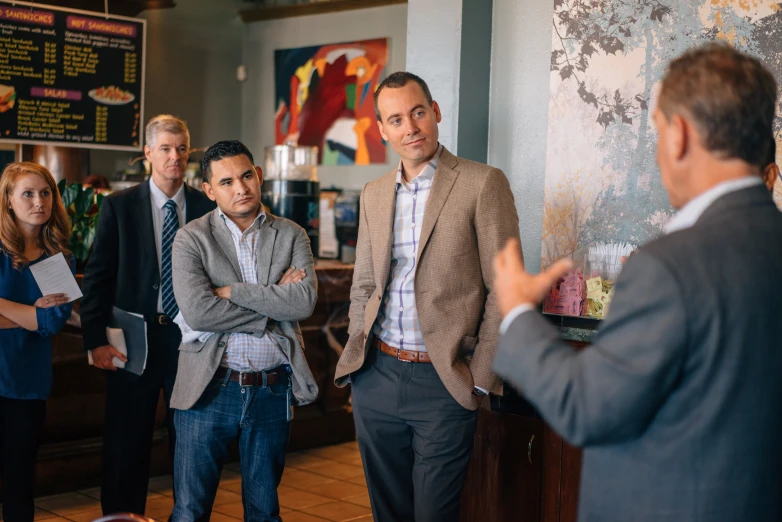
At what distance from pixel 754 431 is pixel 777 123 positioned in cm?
196

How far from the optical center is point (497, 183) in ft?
8.39

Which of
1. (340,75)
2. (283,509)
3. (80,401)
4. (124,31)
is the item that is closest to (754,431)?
(283,509)

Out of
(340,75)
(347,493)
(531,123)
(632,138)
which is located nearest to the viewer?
(632,138)

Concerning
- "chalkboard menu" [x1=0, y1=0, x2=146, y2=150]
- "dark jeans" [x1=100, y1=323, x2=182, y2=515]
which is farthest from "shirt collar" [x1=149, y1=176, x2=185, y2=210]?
"chalkboard menu" [x1=0, y1=0, x2=146, y2=150]

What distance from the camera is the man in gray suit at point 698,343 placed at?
1241 millimetres

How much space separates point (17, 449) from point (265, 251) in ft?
3.69

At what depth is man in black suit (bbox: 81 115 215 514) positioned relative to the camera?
3.23 metres

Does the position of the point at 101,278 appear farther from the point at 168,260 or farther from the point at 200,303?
the point at 200,303

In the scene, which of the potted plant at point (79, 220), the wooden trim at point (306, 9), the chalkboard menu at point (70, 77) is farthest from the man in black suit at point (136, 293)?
the wooden trim at point (306, 9)

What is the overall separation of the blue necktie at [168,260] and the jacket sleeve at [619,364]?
214 cm

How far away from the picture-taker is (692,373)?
1269 mm

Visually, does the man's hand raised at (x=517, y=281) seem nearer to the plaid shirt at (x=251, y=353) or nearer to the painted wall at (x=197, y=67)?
the plaid shirt at (x=251, y=353)

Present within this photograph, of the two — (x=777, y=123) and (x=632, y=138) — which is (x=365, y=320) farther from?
(x=777, y=123)

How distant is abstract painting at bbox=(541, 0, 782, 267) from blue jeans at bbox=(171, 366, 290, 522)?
4.33ft
